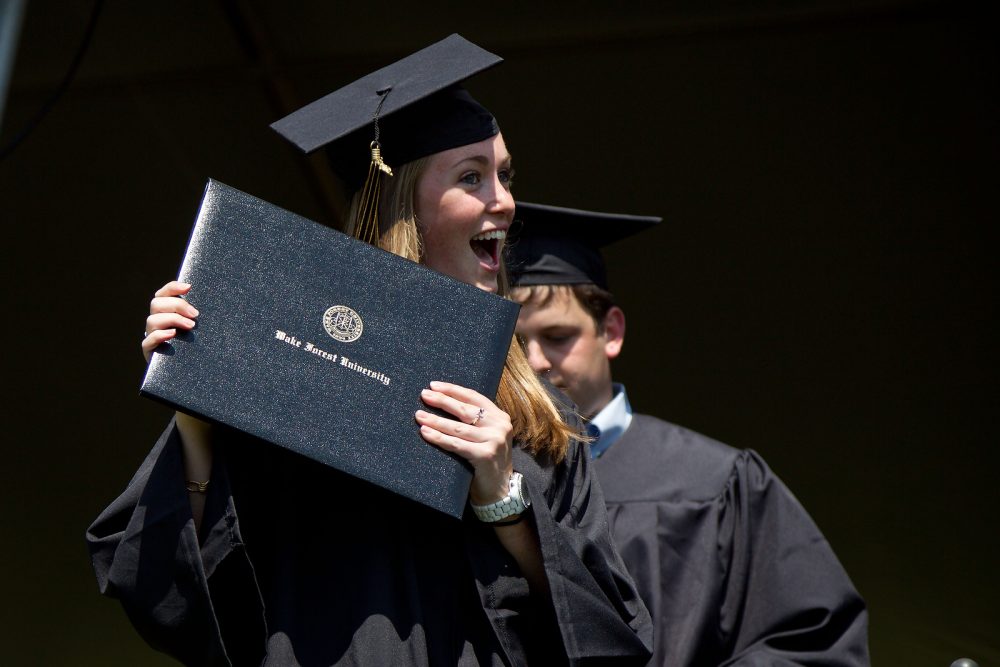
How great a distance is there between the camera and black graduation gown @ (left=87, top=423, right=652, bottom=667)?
2037 mm

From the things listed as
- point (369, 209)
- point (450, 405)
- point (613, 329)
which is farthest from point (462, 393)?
point (613, 329)

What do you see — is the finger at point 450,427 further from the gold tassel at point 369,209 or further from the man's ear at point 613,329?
the man's ear at point 613,329

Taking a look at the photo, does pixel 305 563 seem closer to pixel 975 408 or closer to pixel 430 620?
pixel 430 620

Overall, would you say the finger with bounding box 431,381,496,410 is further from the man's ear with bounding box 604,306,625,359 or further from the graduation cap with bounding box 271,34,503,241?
the man's ear with bounding box 604,306,625,359

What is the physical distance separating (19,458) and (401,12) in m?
2.05

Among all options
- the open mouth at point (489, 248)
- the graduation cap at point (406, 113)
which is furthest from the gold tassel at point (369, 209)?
the open mouth at point (489, 248)

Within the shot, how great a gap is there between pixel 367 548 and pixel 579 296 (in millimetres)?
1600

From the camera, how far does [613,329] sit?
3.77m

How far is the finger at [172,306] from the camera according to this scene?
6.45 ft

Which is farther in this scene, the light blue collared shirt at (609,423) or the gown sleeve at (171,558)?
the light blue collared shirt at (609,423)

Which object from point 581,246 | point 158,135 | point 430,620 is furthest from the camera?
point 158,135

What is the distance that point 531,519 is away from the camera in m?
2.17

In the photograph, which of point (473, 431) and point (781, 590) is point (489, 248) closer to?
point (473, 431)

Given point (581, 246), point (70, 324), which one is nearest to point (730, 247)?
point (581, 246)
